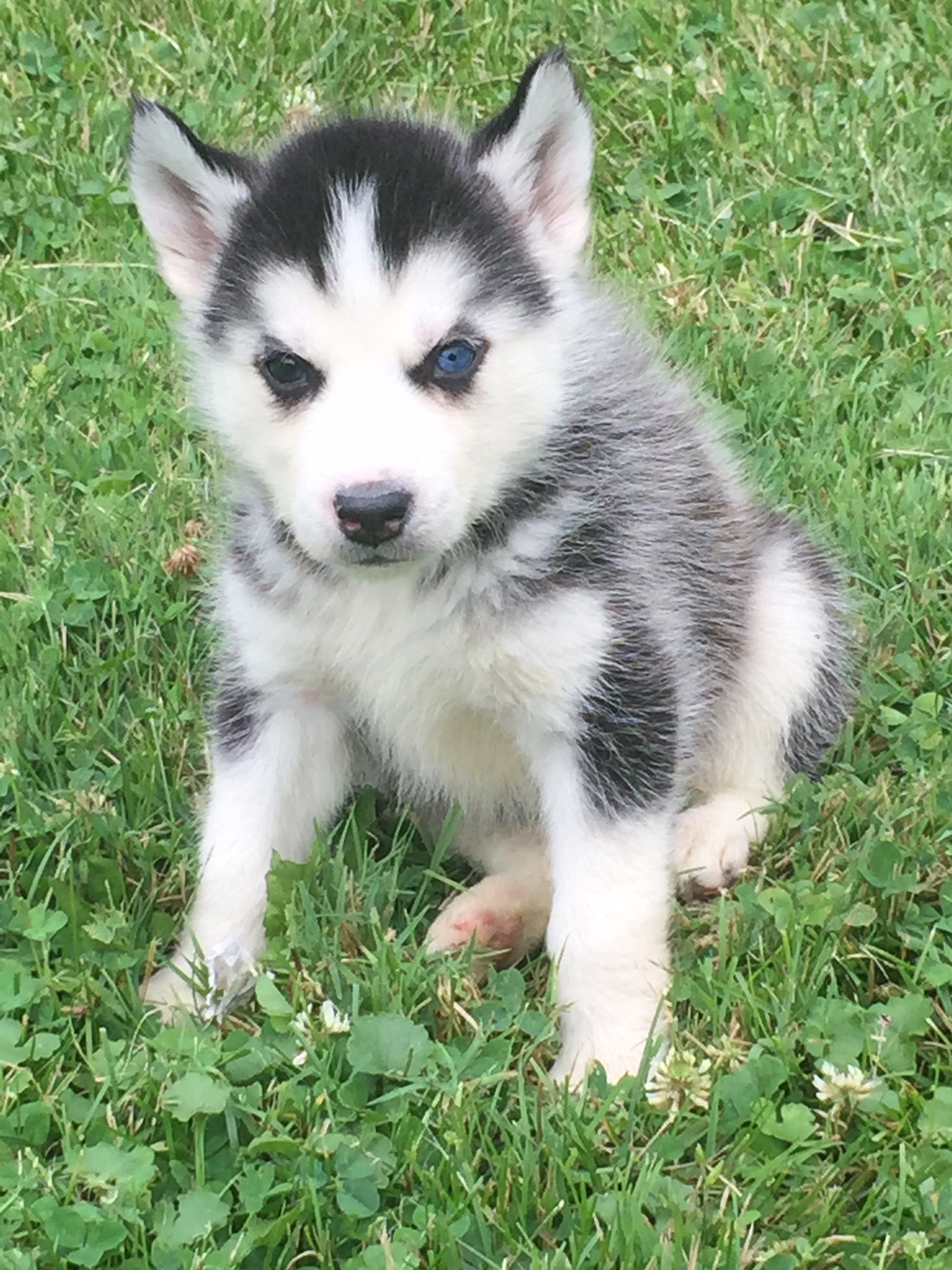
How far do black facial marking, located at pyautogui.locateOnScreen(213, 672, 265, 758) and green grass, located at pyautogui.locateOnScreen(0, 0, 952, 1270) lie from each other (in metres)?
0.26

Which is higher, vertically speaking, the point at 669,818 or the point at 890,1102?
the point at 669,818

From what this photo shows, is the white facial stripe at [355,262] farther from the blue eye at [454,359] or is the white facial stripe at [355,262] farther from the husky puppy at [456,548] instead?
the blue eye at [454,359]

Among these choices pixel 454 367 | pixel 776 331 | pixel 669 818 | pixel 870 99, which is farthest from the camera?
pixel 870 99

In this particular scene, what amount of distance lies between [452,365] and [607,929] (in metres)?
1.13

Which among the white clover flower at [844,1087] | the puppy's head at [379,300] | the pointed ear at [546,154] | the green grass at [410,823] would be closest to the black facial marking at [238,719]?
the green grass at [410,823]

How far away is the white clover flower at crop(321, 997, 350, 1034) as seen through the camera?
2855 millimetres

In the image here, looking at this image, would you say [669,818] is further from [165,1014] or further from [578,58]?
[578,58]

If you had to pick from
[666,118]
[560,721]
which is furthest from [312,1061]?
[666,118]

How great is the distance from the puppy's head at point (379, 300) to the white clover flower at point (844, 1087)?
1187mm

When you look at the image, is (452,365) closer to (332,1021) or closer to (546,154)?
(546,154)

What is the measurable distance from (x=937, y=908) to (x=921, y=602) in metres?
1.10

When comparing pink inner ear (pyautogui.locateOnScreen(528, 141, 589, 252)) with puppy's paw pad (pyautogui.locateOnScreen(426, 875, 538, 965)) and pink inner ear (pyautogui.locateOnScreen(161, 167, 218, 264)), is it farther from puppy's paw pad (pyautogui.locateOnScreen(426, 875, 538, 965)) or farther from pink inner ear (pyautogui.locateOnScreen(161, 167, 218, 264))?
puppy's paw pad (pyautogui.locateOnScreen(426, 875, 538, 965))

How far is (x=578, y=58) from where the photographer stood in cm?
638

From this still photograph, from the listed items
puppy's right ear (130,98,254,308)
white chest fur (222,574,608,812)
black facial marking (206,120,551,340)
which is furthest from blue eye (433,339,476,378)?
puppy's right ear (130,98,254,308)
